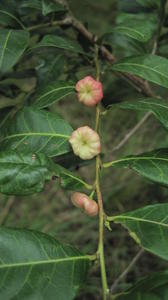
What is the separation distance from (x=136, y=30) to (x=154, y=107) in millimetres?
259

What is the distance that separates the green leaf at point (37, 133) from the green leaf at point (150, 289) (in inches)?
11.0

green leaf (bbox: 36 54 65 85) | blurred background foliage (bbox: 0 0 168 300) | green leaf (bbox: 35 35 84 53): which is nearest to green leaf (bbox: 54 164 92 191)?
green leaf (bbox: 35 35 84 53)

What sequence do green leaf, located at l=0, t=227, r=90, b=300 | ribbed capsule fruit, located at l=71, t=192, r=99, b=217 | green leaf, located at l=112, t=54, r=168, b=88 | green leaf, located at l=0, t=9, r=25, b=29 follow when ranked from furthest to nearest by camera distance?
green leaf, located at l=0, t=9, r=25, b=29, green leaf, located at l=112, t=54, r=168, b=88, ribbed capsule fruit, located at l=71, t=192, r=99, b=217, green leaf, located at l=0, t=227, r=90, b=300

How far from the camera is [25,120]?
92 centimetres

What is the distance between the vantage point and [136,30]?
41.3 inches

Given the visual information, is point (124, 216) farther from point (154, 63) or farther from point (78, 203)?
point (154, 63)

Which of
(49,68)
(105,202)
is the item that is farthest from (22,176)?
(105,202)

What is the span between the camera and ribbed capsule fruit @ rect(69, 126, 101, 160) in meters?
0.89

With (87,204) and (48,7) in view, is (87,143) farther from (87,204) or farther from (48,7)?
(48,7)

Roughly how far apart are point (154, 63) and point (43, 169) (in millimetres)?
349

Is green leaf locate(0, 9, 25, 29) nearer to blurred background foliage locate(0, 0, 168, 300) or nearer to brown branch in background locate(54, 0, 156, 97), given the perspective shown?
brown branch in background locate(54, 0, 156, 97)

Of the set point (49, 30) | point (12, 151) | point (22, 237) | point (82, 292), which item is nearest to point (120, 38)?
point (49, 30)

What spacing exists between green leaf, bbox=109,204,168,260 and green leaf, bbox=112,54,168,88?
0.25 m

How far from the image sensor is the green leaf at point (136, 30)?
3.39 feet
